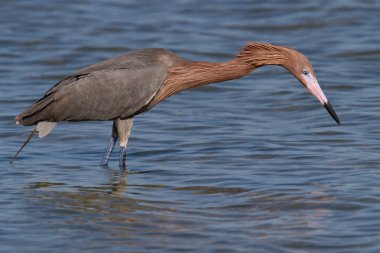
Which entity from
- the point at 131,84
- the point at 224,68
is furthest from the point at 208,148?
the point at 131,84

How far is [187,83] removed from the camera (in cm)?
993

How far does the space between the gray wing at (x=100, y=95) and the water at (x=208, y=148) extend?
0.54 metres

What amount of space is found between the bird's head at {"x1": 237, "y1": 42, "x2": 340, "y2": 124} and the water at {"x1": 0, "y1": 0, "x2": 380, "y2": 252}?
28.2 inches

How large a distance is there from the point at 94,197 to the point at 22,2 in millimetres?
11286

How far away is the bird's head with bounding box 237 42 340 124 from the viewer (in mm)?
9648

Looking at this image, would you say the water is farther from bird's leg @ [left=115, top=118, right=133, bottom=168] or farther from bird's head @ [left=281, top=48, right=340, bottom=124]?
bird's head @ [left=281, top=48, right=340, bottom=124]

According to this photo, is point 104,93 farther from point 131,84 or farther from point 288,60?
point 288,60

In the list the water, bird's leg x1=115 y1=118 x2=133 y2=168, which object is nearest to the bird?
bird's leg x1=115 y1=118 x2=133 y2=168

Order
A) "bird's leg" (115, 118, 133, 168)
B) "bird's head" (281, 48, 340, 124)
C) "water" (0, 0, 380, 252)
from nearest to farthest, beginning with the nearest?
1. "water" (0, 0, 380, 252)
2. "bird's head" (281, 48, 340, 124)
3. "bird's leg" (115, 118, 133, 168)

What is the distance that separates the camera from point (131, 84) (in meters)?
9.69

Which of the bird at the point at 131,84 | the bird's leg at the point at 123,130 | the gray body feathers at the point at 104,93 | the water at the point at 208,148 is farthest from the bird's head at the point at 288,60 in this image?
the bird's leg at the point at 123,130

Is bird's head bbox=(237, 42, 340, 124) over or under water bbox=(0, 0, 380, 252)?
over

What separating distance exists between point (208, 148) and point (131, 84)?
127 centimetres

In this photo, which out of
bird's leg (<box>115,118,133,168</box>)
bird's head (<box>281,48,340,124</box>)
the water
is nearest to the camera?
the water
